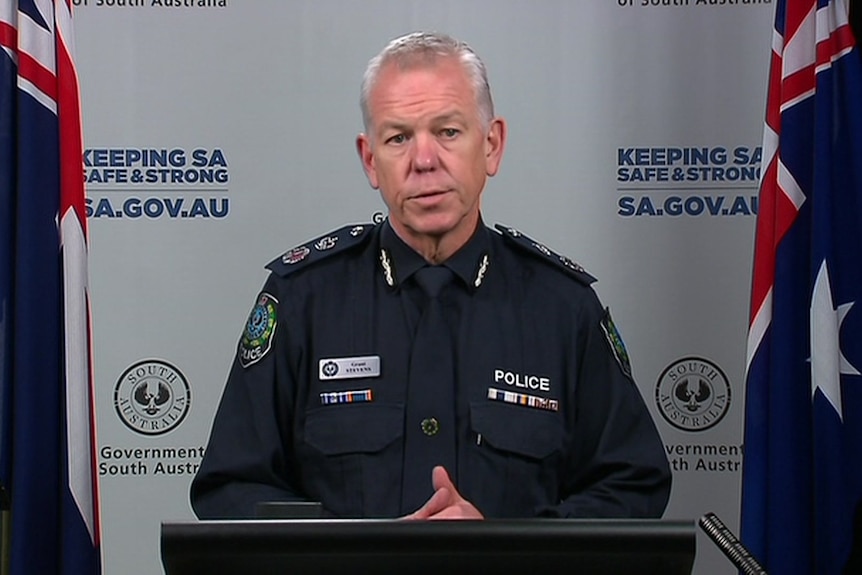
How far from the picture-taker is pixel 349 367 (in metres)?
2.30

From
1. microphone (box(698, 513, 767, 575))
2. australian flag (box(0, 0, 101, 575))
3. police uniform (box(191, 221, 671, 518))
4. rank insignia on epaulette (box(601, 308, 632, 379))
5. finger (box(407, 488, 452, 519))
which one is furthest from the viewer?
australian flag (box(0, 0, 101, 575))

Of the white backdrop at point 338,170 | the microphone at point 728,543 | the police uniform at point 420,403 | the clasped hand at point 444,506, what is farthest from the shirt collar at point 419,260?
the microphone at point 728,543

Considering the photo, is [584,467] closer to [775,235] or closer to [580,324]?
[580,324]

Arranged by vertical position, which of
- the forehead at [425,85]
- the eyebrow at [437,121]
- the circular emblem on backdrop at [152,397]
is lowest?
the circular emblem on backdrop at [152,397]

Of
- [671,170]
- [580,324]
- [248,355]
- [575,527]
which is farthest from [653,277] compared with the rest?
[575,527]

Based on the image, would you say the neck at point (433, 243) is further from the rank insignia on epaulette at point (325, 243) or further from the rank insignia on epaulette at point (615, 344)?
the rank insignia on epaulette at point (615, 344)

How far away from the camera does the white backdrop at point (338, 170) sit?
2949 millimetres

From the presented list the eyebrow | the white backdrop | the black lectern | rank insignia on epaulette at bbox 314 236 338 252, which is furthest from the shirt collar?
the black lectern

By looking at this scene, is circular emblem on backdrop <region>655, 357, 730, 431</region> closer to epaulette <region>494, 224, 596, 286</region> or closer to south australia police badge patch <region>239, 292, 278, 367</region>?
epaulette <region>494, 224, 596, 286</region>

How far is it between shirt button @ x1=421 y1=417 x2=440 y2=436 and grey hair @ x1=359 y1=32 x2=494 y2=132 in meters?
0.62

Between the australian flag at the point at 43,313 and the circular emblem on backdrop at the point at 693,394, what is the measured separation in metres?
1.49

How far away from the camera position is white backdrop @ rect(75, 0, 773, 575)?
2.95 metres

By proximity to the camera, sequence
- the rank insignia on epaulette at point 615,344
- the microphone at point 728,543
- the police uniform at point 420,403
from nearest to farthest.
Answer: the microphone at point 728,543 → the police uniform at point 420,403 → the rank insignia on epaulette at point 615,344

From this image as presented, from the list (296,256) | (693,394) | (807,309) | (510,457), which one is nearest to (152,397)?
(296,256)
